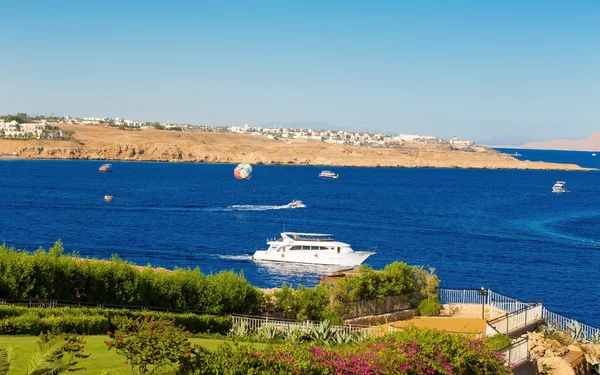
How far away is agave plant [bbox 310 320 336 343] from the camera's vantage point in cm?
2459

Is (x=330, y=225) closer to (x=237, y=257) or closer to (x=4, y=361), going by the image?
(x=237, y=257)

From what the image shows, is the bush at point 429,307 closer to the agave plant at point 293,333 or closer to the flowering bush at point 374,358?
the agave plant at point 293,333

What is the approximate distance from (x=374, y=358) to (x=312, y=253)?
45.2 meters

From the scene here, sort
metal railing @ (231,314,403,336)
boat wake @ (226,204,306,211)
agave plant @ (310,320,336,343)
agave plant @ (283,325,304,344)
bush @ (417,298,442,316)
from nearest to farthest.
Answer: agave plant @ (310,320,336,343)
agave plant @ (283,325,304,344)
metal railing @ (231,314,403,336)
bush @ (417,298,442,316)
boat wake @ (226,204,306,211)

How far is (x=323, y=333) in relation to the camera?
24.8 m

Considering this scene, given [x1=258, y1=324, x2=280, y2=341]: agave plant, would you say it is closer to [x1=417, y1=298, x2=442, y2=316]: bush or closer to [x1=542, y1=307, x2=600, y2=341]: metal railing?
[x1=417, y1=298, x2=442, y2=316]: bush

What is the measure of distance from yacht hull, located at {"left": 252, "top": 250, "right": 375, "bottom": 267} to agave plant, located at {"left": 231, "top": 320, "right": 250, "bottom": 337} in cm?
3393

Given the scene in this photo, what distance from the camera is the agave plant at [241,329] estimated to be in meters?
26.1

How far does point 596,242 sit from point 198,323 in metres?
61.4

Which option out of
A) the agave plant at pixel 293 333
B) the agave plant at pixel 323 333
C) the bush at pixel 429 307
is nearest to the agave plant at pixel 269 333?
the agave plant at pixel 293 333

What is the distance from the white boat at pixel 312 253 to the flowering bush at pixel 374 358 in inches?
1604

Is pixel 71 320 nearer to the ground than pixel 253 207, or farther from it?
farther from it

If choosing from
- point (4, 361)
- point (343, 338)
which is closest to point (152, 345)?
point (4, 361)

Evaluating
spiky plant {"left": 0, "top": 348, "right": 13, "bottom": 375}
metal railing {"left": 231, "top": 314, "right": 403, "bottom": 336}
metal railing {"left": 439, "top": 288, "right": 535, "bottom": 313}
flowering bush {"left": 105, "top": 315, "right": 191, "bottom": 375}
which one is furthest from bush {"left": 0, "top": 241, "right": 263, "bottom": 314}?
spiky plant {"left": 0, "top": 348, "right": 13, "bottom": 375}
